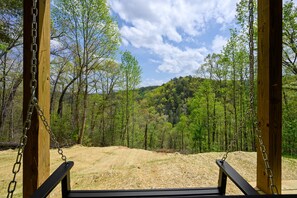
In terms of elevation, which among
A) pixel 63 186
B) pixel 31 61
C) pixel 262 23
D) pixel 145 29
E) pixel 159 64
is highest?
pixel 145 29

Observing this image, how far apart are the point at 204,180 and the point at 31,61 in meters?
3.26

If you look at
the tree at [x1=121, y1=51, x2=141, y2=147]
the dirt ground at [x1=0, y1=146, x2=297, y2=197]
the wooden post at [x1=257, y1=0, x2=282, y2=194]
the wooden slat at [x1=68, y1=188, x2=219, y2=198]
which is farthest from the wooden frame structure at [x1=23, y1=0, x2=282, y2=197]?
the tree at [x1=121, y1=51, x2=141, y2=147]

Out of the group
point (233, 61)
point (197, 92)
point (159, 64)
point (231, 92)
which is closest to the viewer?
point (233, 61)

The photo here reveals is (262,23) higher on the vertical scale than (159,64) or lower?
lower

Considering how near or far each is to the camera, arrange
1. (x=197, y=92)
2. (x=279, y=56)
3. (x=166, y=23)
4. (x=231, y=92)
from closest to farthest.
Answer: (x=279, y=56) → (x=231, y=92) → (x=197, y=92) → (x=166, y=23)

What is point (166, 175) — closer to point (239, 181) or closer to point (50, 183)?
point (239, 181)

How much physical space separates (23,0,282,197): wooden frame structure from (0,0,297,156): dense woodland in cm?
274

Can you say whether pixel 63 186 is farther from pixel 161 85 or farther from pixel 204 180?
pixel 161 85

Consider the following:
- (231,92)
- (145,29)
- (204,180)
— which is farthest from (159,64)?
(204,180)

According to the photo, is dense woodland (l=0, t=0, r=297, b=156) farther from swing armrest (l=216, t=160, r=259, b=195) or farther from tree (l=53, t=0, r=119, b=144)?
swing armrest (l=216, t=160, r=259, b=195)

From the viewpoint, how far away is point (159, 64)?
2039 centimetres

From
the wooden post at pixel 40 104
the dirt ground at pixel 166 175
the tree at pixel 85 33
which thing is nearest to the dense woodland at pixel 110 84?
the tree at pixel 85 33

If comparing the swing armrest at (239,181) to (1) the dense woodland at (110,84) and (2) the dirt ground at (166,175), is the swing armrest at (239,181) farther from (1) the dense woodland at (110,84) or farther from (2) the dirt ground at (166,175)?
(1) the dense woodland at (110,84)

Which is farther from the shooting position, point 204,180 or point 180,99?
point 180,99
